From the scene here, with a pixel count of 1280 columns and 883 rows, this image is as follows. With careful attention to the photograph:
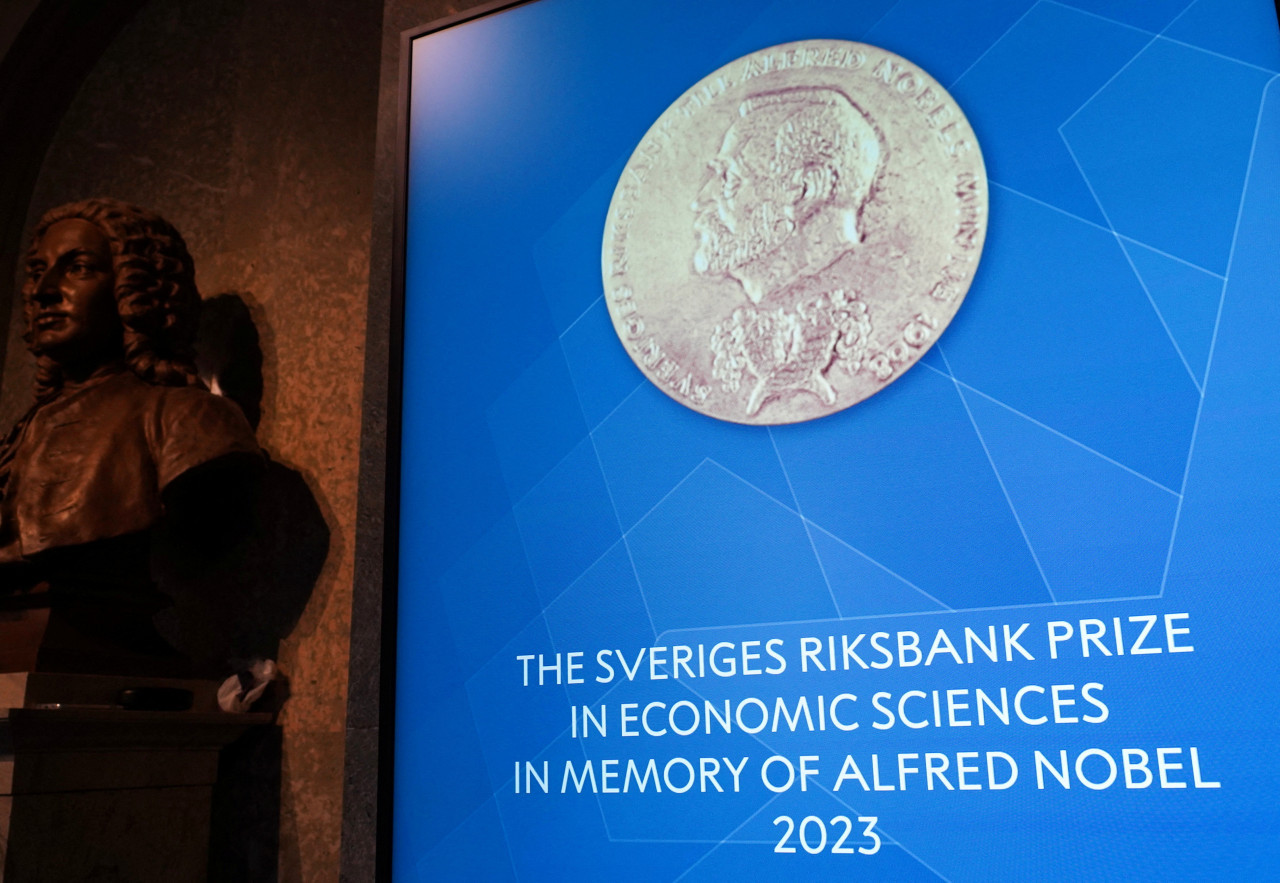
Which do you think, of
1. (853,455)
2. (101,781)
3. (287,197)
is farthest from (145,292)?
(853,455)

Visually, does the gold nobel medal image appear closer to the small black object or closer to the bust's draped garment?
the bust's draped garment

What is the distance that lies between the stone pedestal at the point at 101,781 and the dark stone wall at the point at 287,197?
178 millimetres

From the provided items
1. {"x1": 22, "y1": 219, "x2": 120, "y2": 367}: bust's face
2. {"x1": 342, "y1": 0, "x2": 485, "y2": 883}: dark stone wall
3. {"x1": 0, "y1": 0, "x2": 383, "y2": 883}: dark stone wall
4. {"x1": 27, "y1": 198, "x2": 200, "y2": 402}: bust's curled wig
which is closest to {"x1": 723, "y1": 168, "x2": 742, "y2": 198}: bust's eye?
{"x1": 342, "y1": 0, "x2": 485, "y2": 883}: dark stone wall

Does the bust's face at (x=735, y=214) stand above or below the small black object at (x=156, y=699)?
above

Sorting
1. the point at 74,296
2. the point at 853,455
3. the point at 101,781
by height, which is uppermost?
the point at 74,296

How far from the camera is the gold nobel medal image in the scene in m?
1.70

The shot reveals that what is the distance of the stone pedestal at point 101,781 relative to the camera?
6.15 feet

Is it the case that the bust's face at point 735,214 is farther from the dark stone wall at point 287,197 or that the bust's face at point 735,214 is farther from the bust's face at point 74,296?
the bust's face at point 74,296

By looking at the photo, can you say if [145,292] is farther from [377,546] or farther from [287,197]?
[377,546]

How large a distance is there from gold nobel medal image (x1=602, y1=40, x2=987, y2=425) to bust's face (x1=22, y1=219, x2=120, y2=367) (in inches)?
44.5

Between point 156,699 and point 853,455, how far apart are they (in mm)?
1381

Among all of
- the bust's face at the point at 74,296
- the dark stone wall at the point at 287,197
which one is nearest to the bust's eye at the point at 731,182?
the dark stone wall at the point at 287,197

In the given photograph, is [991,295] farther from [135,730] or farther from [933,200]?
[135,730]

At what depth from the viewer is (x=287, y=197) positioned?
2.66 meters
